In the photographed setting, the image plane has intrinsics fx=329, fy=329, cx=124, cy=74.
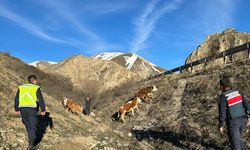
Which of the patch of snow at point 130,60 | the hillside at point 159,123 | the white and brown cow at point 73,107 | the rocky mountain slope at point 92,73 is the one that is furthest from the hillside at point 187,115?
the patch of snow at point 130,60

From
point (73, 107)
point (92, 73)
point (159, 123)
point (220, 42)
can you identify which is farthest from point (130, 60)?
point (159, 123)

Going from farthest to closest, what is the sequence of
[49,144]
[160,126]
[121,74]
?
[121,74], [160,126], [49,144]

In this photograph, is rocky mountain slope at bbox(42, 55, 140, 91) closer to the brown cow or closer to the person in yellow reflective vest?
the brown cow

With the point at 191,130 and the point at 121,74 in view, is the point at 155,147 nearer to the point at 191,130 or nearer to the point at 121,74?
the point at 191,130

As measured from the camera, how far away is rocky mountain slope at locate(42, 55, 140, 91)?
2611 inches

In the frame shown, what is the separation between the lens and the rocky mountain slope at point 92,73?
66.3 m

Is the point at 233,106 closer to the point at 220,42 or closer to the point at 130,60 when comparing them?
the point at 220,42

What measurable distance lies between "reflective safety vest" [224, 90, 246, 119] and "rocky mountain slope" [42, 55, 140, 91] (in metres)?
55.6

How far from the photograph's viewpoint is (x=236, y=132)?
7.56 m

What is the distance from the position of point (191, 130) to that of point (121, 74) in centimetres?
6017

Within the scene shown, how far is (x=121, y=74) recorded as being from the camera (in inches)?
2886

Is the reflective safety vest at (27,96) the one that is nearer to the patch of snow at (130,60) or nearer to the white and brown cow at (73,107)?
the white and brown cow at (73,107)

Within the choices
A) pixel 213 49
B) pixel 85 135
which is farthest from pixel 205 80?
pixel 213 49

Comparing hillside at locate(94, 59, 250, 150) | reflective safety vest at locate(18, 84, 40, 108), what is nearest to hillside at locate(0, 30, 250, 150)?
hillside at locate(94, 59, 250, 150)
